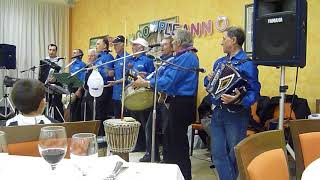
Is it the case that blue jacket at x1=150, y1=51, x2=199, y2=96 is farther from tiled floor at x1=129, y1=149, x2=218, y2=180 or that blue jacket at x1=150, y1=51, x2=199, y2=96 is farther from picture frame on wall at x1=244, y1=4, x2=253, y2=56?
picture frame on wall at x1=244, y1=4, x2=253, y2=56

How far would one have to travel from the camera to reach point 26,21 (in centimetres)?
808

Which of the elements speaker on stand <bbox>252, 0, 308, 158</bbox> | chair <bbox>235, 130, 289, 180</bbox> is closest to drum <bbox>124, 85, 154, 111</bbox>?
speaker on stand <bbox>252, 0, 308, 158</bbox>

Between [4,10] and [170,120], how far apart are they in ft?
19.1

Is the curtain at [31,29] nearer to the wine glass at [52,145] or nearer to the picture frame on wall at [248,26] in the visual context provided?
the picture frame on wall at [248,26]

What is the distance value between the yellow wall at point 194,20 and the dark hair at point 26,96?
310 centimetres

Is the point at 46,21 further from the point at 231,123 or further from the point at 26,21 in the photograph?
the point at 231,123

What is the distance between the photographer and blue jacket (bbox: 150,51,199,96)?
10.4 ft

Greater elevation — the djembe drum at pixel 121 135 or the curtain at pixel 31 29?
the curtain at pixel 31 29

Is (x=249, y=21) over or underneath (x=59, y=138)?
over

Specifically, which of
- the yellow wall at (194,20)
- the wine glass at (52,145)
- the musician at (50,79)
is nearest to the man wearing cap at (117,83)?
the yellow wall at (194,20)

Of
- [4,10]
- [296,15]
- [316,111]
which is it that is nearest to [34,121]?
[296,15]

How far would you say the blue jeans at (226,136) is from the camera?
110 inches

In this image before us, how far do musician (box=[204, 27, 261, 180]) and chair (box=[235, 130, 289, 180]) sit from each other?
1.24 meters

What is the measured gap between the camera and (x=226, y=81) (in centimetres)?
Result: 273
